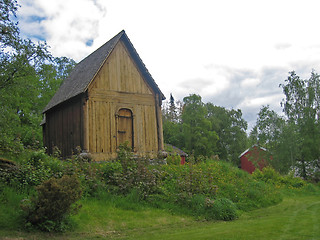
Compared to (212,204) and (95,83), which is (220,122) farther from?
(212,204)

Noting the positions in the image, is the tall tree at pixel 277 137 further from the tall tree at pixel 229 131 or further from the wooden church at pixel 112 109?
the wooden church at pixel 112 109

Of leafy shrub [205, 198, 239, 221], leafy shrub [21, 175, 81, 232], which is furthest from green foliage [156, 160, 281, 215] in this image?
leafy shrub [21, 175, 81, 232]

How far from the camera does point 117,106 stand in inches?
685

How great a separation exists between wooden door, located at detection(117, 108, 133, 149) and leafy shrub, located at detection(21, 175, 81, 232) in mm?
9311

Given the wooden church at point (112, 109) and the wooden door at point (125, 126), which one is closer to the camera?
the wooden church at point (112, 109)

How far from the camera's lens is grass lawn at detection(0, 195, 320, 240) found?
731 centimetres

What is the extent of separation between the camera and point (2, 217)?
25.7 ft

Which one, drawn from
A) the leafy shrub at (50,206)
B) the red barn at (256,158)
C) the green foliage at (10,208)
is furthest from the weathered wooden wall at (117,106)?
the red barn at (256,158)

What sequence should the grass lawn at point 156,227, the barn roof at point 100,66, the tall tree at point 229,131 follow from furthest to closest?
the tall tree at point 229,131 → the barn roof at point 100,66 → the grass lawn at point 156,227

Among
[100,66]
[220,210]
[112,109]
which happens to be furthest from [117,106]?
[220,210]

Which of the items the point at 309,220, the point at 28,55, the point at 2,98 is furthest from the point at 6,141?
the point at 309,220

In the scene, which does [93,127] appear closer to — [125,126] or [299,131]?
[125,126]

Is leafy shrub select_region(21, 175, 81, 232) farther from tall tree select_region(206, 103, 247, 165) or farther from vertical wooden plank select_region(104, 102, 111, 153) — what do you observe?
tall tree select_region(206, 103, 247, 165)

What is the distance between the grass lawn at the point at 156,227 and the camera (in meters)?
7.31
